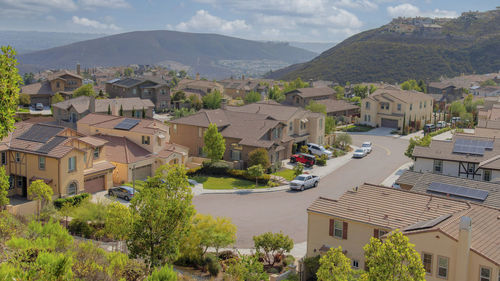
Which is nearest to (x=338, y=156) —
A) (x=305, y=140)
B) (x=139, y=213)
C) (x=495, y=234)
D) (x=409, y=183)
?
(x=305, y=140)

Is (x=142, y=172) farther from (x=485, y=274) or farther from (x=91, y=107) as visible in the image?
(x=485, y=274)

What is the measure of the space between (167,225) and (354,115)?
7786 cm

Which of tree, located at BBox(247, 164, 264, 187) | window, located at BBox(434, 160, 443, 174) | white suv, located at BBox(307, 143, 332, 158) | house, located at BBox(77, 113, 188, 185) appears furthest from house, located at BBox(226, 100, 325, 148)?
window, located at BBox(434, 160, 443, 174)

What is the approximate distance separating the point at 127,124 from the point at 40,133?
1054cm

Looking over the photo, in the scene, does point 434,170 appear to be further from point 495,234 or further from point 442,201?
point 495,234

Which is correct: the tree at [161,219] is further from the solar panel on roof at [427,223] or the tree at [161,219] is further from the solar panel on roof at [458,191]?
the solar panel on roof at [458,191]

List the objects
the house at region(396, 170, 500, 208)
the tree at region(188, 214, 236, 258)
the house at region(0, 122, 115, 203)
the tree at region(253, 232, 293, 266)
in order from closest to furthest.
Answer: the tree at region(188, 214, 236, 258) < the tree at region(253, 232, 293, 266) < the house at region(396, 170, 500, 208) < the house at region(0, 122, 115, 203)

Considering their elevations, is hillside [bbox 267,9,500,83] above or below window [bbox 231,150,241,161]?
above

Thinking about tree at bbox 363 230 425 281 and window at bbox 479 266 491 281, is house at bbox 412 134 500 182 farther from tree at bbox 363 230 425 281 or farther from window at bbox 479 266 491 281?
tree at bbox 363 230 425 281

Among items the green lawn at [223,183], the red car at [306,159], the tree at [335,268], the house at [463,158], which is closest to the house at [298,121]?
Answer: the red car at [306,159]

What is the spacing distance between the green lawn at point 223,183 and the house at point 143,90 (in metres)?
53.1

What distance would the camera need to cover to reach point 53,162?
40.0 m

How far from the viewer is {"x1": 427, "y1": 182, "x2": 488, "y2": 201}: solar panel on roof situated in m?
32.4

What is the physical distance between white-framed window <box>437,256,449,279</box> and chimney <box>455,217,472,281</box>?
59 centimetres
